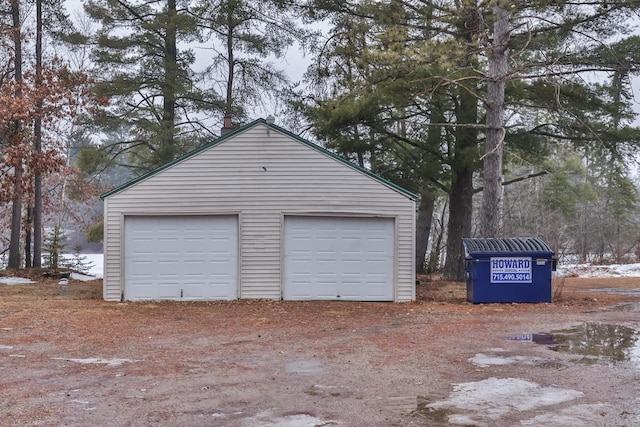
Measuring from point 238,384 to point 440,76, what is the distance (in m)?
10.2

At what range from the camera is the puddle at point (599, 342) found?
757cm

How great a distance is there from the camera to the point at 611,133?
16.3 metres

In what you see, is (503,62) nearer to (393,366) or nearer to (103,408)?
(393,366)

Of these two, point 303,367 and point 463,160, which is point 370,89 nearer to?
point 463,160

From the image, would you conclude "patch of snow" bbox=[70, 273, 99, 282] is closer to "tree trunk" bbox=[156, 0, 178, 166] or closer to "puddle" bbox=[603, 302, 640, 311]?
"tree trunk" bbox=[156, 0, 178, 166]

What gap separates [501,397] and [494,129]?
10.9 m

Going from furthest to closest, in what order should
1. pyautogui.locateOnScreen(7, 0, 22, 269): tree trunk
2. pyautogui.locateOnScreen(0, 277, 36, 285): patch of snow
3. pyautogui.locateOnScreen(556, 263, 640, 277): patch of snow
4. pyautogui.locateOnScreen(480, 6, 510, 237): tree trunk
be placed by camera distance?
1. pyautogui.locateOnScreen(556, 263, 640, 277): patch of snow
2. pyautogui.locateOnScreen(7, 0, 22, 269): tree trunk
3. pyautogui.locateOnScreen(0, 277, 36, 285): patch of snow
4. pyautogui.locateOnScreen(480, 6, 510, 237): tree trunk

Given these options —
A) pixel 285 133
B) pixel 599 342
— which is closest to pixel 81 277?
pixel 285 133

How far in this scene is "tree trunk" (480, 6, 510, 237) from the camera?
1556cm

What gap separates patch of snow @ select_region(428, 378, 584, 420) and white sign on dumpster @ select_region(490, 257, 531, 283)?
22.0ft

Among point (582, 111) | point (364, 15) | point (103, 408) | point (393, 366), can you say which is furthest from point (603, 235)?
point (103, 408)

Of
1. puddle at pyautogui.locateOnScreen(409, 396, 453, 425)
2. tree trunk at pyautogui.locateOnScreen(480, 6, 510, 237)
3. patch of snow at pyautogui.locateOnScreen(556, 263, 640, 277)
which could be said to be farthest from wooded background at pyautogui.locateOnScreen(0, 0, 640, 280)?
puddle at pyautogui.locateOnScreen(409, 396, 453, 425)

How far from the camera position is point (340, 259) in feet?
45.2

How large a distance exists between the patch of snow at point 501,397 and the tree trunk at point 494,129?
9886 millimetres
